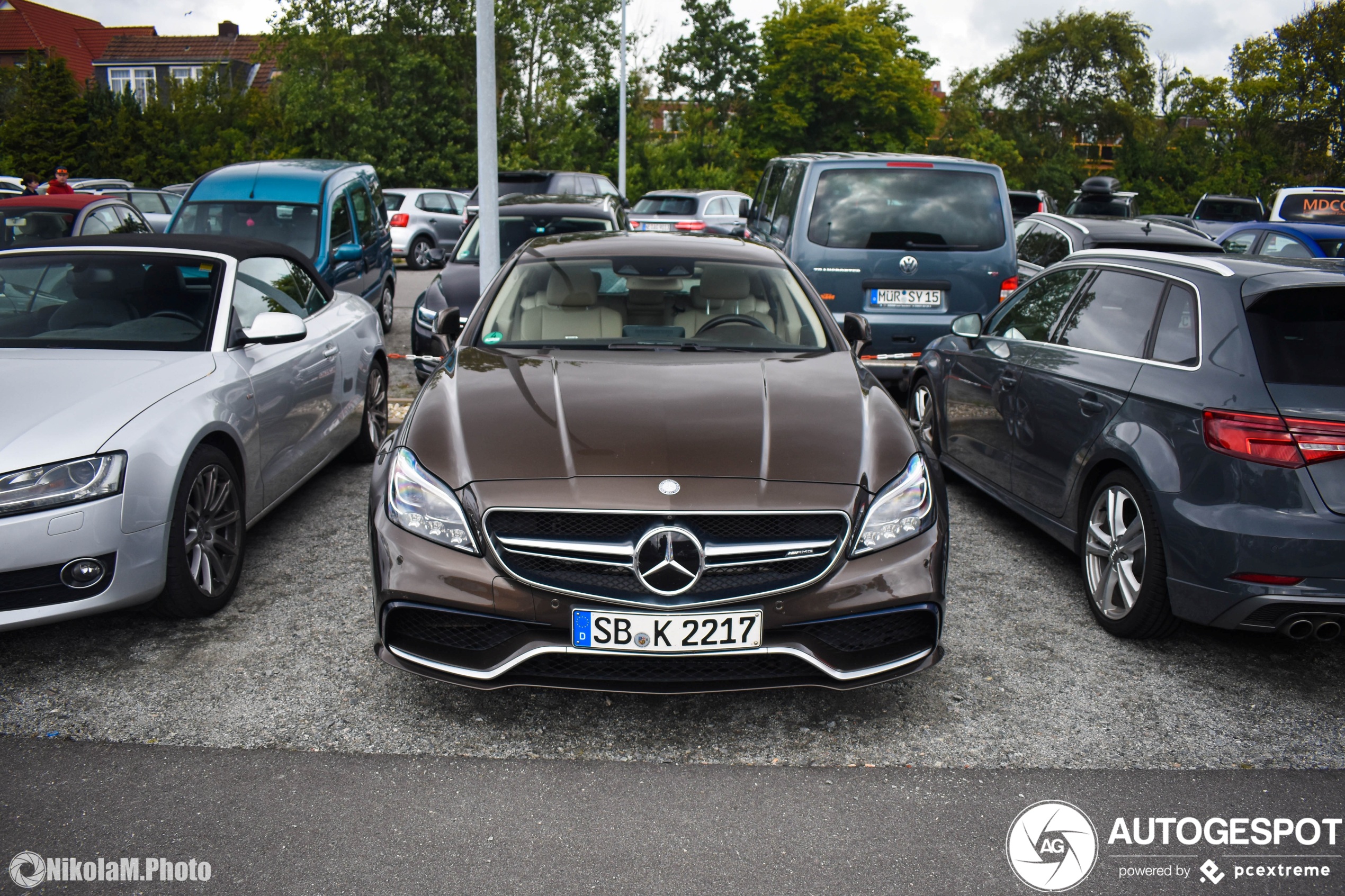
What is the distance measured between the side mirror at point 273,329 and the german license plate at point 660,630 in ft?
8.09

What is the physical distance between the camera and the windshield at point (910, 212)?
8398 millimetres

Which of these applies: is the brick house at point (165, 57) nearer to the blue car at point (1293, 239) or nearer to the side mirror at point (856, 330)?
the blue car at point (1293, 239)

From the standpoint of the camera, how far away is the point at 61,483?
144 inches

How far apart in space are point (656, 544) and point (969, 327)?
3.35 meters

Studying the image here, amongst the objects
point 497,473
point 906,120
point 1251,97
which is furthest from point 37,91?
point 1251,97

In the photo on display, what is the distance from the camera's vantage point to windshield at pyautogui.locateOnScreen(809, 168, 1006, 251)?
27.6 ft

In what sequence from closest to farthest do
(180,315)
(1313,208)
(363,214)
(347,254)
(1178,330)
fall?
(1178,330) → (180,315) → (347,254) → (363,214) → (1313,208)

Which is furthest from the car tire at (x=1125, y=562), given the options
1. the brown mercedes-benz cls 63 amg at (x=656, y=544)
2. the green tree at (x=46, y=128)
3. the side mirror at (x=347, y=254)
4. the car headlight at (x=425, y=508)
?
→ the green tree at (x=46, y=128)

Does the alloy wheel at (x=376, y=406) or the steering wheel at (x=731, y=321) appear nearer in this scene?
the steering wheel at (x=731, y=321)

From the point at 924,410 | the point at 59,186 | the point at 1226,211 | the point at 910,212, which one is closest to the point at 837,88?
the point at 1226,211

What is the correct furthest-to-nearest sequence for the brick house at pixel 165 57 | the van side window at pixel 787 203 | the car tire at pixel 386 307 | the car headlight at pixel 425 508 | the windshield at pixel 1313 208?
the brick house at pixel 165 57 → the windshield at pixel 1313 208 → the car tire at pixel 386 307 → the van side window at pixel 787 203 → the car headlight at pixel 425 508

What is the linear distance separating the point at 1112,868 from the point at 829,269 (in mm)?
6045

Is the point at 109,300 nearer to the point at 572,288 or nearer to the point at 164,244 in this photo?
the point at 164,244

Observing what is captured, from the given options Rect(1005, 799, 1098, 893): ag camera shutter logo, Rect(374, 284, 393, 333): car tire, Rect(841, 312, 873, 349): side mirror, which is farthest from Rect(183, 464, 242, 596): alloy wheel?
Rect(374, 284, 393, 333): car tire
